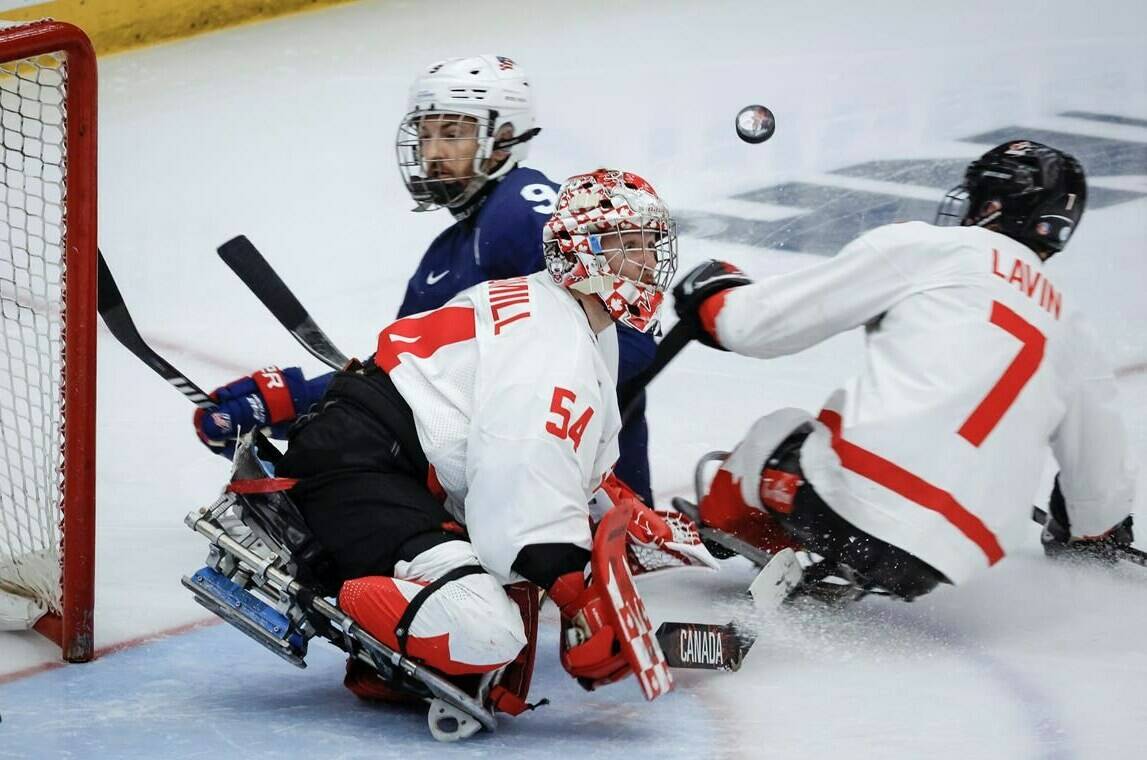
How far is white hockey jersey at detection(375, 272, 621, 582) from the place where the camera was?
225cm

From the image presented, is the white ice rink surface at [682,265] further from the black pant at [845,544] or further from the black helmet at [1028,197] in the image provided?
the black helmet at [1028,197]

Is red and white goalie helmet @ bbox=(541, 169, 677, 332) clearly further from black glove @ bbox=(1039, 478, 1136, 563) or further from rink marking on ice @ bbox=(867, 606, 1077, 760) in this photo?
black glove @ bbox=(1039, 478, 1136, 563)

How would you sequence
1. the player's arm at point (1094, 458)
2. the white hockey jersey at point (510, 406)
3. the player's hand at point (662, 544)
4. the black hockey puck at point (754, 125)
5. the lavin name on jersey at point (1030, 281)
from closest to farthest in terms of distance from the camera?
the white hockey jersey at point (510, 406), the lavin name on jersey at point (1030, 281), the player's arm at point (1094, 458), the player's hand at point (662, 544), the black hockey puck at point (754, 125)

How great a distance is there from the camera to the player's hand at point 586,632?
2318 mm

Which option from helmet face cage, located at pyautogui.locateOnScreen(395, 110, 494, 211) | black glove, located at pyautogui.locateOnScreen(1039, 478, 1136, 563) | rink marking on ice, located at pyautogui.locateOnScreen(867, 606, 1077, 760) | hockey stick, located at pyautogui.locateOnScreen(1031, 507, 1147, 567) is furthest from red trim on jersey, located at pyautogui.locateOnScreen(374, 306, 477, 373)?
hockey stick, located at pyautogui.locateOnScreen(1031, 507, 1147, 567)

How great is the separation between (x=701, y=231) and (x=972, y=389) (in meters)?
2.05

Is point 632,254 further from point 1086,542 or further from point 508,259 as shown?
point 1086,542

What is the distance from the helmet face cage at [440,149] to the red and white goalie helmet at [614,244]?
611 mm

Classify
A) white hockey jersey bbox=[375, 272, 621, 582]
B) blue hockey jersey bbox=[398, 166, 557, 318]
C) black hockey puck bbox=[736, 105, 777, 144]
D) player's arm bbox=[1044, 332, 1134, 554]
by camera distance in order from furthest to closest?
black hockey puck bbox=[736, 105, 777, 144] → blue hockey jersey bbox=[398, 166, 557, 318] → player's arm bbox=[1044, 332, 1134, 554] → white hockey jersey bbox=[375, 272, 621, 582]

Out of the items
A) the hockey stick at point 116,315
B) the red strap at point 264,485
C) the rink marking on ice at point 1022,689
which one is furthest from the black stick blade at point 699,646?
the hockey stick at point 116,315

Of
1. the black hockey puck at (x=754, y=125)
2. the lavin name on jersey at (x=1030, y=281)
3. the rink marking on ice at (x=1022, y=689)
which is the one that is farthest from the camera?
the black hockey puck at (x=754, y=125)

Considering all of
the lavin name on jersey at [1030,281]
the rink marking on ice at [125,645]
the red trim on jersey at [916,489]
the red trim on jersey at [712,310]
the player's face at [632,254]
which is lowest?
the rink marking on ice at [125,645]

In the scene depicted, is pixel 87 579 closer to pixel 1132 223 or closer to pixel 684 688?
pixel 684 688

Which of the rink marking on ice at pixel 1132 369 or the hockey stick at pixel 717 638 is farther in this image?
the rink marking on ice at pixel 1132 369
